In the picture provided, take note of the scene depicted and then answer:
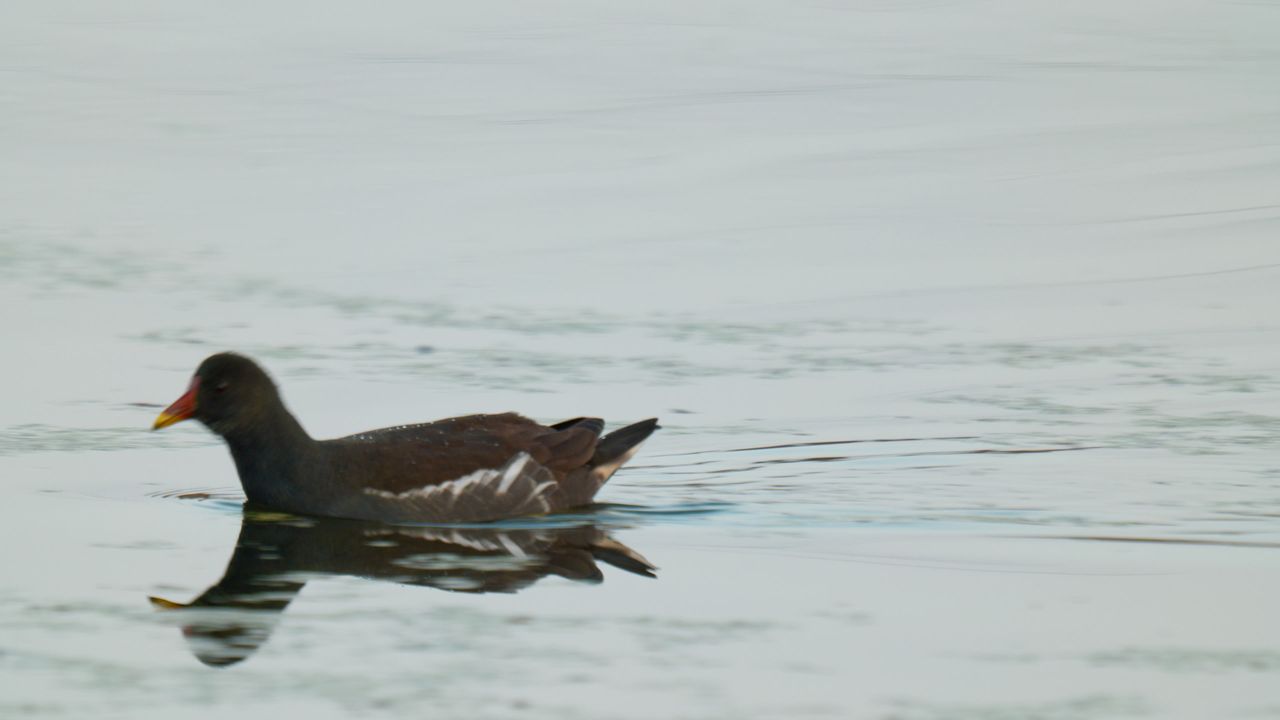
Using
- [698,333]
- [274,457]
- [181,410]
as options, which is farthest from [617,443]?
[698,333]

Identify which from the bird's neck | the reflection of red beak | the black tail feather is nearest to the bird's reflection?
the bird's neck

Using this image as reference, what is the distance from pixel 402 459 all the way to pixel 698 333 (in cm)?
330

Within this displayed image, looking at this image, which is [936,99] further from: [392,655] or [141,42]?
[392,655]

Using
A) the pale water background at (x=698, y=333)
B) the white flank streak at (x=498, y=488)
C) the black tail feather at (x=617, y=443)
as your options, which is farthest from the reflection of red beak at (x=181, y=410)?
the black tail feather at (x=617, y=443)

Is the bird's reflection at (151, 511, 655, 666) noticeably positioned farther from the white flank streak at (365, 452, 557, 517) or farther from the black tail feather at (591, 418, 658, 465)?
the black tail feather at (591, 418, 658, 465)

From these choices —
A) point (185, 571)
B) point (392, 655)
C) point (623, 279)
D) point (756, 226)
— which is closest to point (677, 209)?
point (756, 226)

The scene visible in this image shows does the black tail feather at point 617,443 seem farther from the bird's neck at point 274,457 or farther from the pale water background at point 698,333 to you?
the bird's neck at point 274,457

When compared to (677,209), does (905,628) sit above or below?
below

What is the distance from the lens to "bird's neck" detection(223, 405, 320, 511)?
29.7ft

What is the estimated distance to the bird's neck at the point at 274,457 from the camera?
9062 millimetres

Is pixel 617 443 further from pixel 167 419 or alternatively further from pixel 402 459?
pixel 167 419

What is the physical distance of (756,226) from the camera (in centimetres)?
1434

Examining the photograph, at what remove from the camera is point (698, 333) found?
12.0m

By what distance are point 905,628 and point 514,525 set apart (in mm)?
2452
